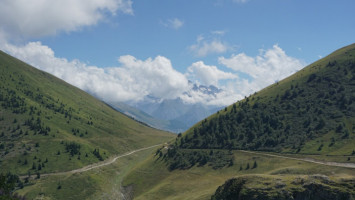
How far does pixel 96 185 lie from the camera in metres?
148

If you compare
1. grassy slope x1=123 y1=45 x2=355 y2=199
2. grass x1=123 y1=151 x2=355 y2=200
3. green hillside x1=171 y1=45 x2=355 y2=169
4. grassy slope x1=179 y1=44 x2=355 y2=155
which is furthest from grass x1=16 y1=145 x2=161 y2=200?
grassy slope x1=179 y1=44 x2=355 y2=155

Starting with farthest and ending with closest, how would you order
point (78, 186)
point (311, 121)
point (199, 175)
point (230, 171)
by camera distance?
point (311, 121) → point (78, 186) → point (199, 175) → point (230, 171)

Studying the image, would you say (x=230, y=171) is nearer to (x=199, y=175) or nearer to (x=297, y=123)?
(x=199, y=175)

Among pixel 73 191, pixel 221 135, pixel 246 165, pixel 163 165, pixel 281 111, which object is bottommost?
pixel 73 191

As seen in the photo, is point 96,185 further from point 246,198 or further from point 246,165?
point 246,198

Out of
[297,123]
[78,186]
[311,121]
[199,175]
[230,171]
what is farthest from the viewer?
[297,123]

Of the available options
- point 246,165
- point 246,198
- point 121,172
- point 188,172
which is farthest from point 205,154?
point 246,198

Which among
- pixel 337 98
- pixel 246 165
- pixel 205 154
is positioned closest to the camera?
pixel 246 165

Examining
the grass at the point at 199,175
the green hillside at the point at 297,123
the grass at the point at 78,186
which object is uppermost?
the green hillside at the point at 297,123

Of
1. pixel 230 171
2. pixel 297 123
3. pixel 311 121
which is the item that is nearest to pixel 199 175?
pixel 230 171

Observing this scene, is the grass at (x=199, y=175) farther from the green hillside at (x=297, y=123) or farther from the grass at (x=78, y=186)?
the green hillside at (x=297, y=123)

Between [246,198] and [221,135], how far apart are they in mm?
119383

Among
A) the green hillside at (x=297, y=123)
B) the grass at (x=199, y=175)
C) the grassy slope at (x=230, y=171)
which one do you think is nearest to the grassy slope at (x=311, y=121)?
the green hillside at (x=297, y=123)

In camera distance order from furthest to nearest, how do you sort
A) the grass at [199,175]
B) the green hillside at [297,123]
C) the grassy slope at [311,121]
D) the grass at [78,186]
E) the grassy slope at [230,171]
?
the green hillside at [297,123]
the grass at [78,186]
the grassy slope at [311,121]
the grassy slope at [230,171]
the grass at [199,175]
